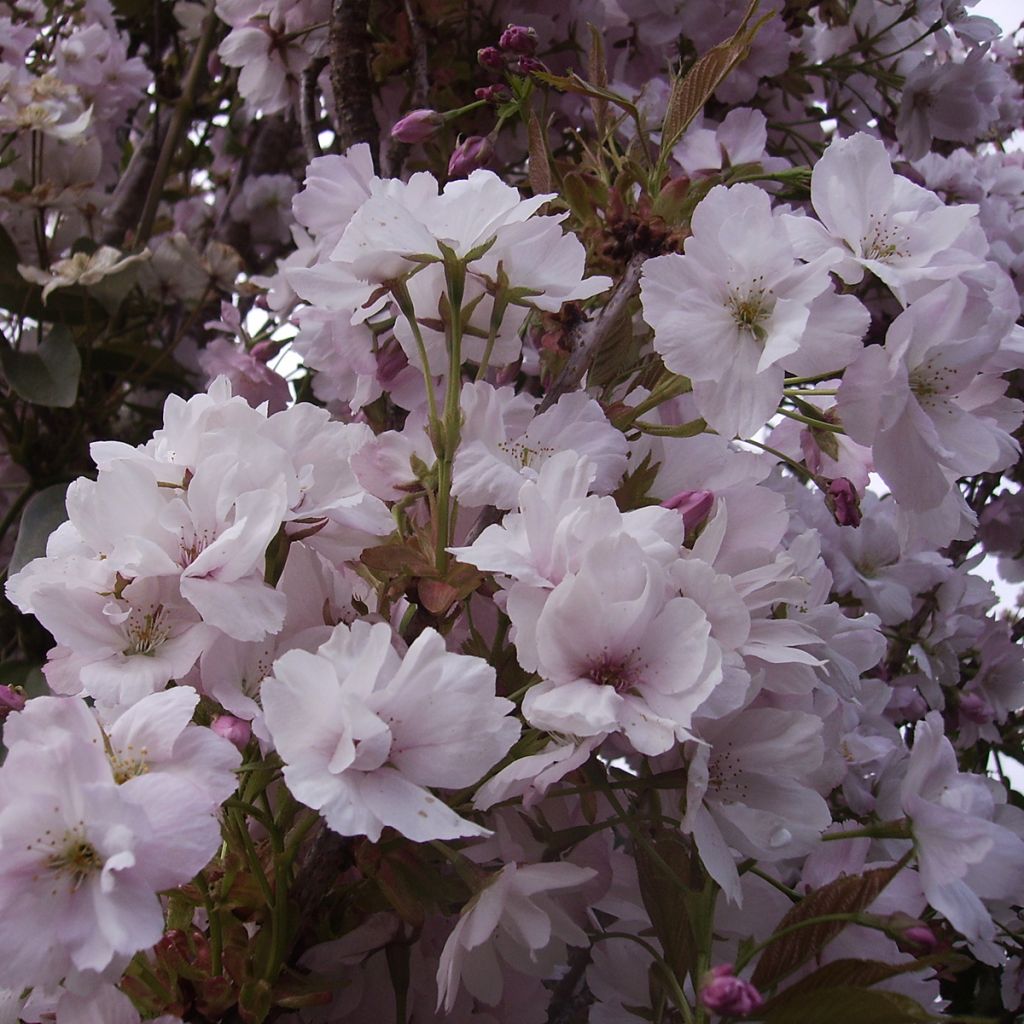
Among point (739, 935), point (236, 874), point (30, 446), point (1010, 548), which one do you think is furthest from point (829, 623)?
point (1010, 548)

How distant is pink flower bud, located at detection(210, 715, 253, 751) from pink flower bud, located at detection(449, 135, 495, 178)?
302 mm

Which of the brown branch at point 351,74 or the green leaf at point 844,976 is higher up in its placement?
the brown branch at point 351,74

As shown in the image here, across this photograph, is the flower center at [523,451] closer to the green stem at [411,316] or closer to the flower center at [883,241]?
the green stem at [411,316]

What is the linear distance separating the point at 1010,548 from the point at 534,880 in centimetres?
104

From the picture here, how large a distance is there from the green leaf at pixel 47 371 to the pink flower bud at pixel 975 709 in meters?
0.77

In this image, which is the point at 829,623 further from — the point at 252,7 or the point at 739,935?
the point at 252,7

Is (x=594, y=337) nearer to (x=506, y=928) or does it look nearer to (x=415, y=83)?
(x=506, y=928)

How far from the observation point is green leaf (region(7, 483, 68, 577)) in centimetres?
76

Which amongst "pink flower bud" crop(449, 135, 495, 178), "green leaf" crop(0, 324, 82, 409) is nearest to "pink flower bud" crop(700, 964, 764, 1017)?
"pink flower bud" crop(449, 135, 495, 178)

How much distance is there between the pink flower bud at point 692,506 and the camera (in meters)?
0.38

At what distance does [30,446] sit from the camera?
3.02 ft

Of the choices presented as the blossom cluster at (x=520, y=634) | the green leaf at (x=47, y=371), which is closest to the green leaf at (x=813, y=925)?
the blossom cluster at (x=520, y=634)

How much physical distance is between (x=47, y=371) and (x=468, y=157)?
0.52 metres

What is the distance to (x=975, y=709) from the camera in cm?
89
